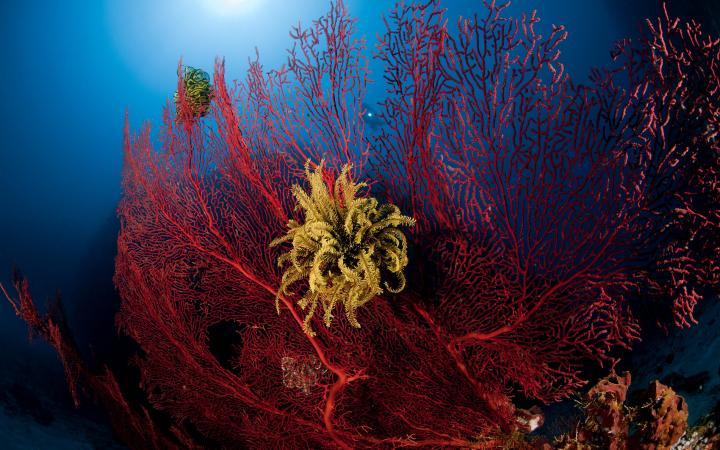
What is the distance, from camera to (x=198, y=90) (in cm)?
509

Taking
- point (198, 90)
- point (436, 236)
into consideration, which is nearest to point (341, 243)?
point (436, 236)

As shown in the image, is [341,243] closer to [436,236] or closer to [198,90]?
[436,236]

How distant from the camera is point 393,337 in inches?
131

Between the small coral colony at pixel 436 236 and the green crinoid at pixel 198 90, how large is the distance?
132cm

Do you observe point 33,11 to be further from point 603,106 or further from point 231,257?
point 603,106

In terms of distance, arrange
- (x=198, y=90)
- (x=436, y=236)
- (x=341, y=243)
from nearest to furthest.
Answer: (x=341, y=243)
(x=436, y=236)
(x=198, y=90)

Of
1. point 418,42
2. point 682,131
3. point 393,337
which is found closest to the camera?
point 682,131

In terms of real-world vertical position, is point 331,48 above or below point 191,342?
above

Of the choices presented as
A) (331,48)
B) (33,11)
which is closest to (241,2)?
(33,11)

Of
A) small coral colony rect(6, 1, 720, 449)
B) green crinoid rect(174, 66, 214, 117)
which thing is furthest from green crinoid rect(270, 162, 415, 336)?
green crinoid rect(174, 66, 214, 117)

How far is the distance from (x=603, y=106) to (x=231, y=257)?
3325mm

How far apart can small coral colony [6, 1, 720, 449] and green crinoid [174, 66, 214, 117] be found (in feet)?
4.31

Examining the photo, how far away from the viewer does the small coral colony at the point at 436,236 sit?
2395 mm

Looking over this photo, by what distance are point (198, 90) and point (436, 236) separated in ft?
13.7
